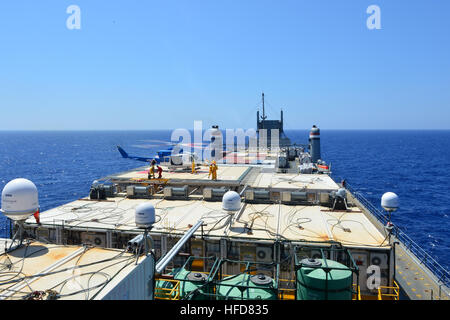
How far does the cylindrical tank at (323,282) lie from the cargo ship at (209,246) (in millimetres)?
40

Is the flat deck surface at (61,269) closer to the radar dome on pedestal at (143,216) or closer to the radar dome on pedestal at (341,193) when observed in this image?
the radar dome on pedestal at (143,216)

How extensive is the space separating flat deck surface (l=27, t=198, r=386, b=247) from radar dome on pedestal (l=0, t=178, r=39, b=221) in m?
7.23

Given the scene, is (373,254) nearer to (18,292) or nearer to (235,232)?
(235,232)

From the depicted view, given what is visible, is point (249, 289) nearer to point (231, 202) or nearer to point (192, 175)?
point (231, 202)

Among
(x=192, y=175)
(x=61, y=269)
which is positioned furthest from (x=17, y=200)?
(x=192, y=175)

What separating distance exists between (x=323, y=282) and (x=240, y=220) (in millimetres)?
9601

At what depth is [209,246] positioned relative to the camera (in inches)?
747

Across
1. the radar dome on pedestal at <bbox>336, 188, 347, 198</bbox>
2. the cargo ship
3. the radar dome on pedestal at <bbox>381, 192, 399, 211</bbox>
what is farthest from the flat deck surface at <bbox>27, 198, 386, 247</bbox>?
the radar dome on pedestal at <bbox>381, 192, 399, 211</bbox>

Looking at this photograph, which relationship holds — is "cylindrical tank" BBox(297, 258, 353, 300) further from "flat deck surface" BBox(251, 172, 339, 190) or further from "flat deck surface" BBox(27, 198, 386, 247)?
"flat deck surface" BBox(251, 172, 339, 190)

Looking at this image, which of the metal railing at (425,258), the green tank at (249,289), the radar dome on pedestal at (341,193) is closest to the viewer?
the green tank at (249,289)

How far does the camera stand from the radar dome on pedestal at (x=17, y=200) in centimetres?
1284

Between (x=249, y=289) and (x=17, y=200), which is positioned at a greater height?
(x=17, y=200)

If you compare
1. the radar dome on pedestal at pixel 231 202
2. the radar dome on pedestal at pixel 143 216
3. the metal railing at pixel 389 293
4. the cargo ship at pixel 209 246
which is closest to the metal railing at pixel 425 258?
the cargo ship at pixel 209 246
